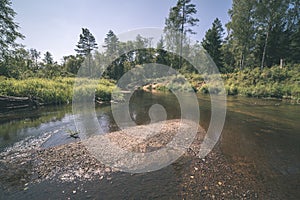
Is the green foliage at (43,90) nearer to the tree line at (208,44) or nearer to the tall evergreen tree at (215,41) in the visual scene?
the tree line at (208,44)

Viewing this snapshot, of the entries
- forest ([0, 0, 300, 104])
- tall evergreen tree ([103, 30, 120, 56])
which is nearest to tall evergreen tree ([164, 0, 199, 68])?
forest ([0, 0, 300, 104])

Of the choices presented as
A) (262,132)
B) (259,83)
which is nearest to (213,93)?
(259,83)

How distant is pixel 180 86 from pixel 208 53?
46.8 ft

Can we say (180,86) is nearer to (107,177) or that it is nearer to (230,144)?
(230,144)

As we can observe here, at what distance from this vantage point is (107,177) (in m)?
3.69

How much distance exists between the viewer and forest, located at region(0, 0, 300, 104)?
15.2 m

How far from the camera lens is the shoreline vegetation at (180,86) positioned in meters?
12.2

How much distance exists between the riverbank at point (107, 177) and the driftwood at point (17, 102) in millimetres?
7253

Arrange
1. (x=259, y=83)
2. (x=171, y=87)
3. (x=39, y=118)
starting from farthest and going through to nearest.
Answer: (x=171, y=87)
(x=259, y=83)
(x=39, y=118)

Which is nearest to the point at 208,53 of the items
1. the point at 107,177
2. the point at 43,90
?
the point at 43,90

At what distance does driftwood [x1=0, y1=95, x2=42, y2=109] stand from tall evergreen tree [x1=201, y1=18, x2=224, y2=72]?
1309 inches

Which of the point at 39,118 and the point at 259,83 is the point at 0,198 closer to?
the point at 39,118

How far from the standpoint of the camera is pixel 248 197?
3115mm

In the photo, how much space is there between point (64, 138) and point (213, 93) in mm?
21178
